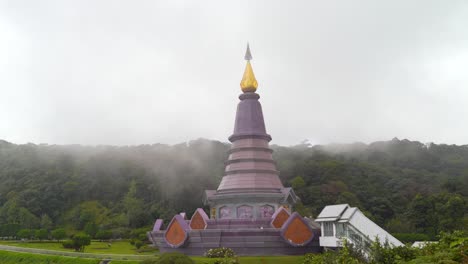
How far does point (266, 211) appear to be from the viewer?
36.7 metres

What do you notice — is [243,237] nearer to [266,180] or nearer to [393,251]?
[266,180]

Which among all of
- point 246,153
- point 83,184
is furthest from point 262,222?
point 83,184

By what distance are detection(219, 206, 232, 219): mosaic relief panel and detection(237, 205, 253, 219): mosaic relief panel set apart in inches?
30.7

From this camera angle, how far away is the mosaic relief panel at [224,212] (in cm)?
3706

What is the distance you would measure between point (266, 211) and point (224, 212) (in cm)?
344

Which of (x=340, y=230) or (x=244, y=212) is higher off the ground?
(x=244, y=212)

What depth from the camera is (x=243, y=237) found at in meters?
31.7

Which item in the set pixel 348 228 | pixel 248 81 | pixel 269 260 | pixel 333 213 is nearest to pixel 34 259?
pixel 269 260

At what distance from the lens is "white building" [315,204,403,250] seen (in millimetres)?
26828

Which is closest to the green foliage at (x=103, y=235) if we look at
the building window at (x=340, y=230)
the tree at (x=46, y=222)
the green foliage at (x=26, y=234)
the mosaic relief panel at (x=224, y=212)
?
the green foliage at (x=26, y=234)

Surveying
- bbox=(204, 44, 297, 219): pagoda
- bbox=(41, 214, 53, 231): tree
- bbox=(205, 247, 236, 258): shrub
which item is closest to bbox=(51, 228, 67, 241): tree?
bbox=(41, 214, 53, 231): tree

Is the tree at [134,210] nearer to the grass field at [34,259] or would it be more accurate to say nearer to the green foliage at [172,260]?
the grass field at [34,259]

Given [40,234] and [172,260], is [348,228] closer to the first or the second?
[172,260]

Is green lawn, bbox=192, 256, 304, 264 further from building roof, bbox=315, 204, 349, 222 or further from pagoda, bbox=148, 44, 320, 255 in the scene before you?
building roof, bbox=315, 204, 349, 222
